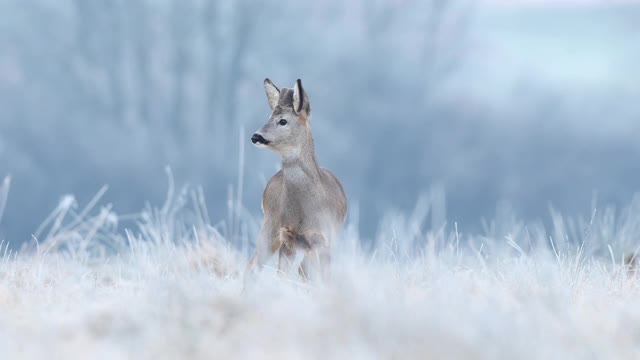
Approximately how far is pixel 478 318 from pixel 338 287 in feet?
2.52

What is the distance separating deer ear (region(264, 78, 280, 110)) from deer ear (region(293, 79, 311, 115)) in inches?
10.2

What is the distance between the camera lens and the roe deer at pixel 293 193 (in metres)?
9.16

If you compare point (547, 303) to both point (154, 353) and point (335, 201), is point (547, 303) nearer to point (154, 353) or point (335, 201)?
point (154, 353)

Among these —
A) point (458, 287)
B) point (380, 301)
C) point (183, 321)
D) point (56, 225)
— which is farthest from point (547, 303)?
point (56, 225)

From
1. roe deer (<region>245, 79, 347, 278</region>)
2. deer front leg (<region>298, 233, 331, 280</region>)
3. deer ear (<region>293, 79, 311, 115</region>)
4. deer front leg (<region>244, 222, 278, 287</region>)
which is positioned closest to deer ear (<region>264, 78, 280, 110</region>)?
roe deer (<region>245, 79, 347, 278</region>)

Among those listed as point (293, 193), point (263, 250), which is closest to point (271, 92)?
point (293, 193)

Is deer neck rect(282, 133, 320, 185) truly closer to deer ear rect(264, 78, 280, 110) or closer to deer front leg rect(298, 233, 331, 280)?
deer ear rect(264, 78, 280, 110)

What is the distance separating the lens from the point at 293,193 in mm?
9328

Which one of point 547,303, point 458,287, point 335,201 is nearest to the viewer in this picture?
point 547,303

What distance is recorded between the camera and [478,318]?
5340 millimetres

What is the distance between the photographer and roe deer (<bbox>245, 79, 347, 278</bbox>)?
30.0ft

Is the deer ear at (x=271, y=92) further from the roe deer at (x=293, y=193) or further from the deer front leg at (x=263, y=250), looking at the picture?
the deer front leg at (x=263, y=250)

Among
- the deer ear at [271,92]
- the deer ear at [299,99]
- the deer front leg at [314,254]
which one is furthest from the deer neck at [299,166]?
the deer front leg at [314,254]

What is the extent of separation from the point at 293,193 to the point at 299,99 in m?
0.83
